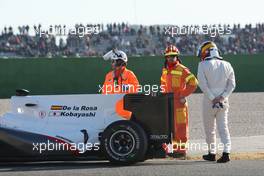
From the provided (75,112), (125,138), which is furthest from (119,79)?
(125,138)

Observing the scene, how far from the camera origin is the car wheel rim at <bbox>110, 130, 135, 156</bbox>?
9.34 m

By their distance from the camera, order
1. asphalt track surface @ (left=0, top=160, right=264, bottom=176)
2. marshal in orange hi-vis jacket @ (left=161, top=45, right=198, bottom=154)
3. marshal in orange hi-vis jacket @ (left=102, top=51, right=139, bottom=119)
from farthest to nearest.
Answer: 1. marshal in orange hi-vis jacket @ (left=102, top=51, right=139, bottom=119)
2. marshal in orange hi-vis jacket @ (left=161, top=45, right=198, bottom=154)
3. asphalt track surface @ (left=0, top=160, right=264, bottom=176)

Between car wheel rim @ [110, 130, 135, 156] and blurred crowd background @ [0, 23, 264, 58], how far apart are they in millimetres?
22076

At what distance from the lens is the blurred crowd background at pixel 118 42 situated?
106 ft

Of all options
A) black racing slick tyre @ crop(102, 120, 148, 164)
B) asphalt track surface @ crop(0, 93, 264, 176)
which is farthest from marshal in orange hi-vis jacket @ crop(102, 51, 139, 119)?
black racing slick tyre @ crop(102, 120, 148, 164)

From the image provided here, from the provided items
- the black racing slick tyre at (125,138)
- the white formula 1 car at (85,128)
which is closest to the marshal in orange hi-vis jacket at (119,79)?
the white formula 1 car at (85,128)

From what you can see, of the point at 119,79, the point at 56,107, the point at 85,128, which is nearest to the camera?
the point at 85,128

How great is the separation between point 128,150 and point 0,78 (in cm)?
1997

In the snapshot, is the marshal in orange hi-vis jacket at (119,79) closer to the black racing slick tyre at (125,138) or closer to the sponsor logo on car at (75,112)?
the sponsor logo on car at (75,112)

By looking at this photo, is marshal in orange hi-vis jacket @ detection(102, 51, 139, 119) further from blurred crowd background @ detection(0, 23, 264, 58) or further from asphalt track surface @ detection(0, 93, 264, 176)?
blurred crowd background @ detection(0, 23, 264, 58)

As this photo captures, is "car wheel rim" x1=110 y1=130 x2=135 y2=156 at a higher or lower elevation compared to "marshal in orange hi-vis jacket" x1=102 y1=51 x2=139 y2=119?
lower

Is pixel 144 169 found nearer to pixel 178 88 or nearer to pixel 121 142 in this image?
pixel 121 142

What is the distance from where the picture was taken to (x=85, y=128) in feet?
31.3

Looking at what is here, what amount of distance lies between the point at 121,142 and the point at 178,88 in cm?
157
